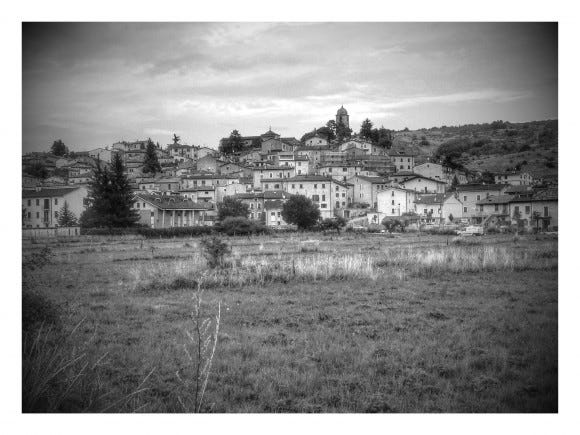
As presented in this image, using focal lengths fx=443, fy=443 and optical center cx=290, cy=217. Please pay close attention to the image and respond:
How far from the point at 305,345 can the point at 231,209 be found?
42.2m

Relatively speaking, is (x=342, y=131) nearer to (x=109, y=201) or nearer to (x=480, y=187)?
(x=480, y=187)

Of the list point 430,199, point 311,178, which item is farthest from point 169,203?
point 430,199

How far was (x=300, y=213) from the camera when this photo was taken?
44.4 metres

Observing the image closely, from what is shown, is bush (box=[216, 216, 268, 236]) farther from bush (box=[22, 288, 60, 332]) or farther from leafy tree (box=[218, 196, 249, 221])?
bush (box=[22, 288, 60, 332])

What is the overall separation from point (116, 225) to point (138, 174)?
3708cm

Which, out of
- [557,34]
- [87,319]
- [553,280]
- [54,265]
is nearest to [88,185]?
[54,265]

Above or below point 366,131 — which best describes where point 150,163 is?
below

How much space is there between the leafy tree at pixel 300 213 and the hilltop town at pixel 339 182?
2642mm

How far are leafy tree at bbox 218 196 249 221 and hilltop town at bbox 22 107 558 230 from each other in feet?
Answer: 10.3

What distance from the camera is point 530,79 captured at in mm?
5422

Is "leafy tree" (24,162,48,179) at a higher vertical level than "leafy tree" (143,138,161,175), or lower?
lower

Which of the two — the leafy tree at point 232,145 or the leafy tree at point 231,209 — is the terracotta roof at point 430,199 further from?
the leafy tree at point 232,145

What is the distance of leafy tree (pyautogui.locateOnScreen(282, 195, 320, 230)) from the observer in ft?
146

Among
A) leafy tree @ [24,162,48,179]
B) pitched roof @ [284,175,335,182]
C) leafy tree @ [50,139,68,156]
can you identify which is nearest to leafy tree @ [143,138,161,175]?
pitched roof @ [284,175,335,182]
